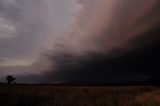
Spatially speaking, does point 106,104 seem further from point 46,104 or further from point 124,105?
point 46,104

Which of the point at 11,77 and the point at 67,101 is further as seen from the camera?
the point at 11,77

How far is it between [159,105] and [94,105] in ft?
17.0

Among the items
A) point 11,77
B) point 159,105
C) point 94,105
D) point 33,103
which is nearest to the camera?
point 159,105

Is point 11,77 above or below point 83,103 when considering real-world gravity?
above

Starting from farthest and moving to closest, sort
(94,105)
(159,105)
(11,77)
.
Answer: (11,77), (94,105), (159,105)

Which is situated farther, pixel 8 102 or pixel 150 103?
pixel 8 102

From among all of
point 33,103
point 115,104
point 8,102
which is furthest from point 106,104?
point 8,102

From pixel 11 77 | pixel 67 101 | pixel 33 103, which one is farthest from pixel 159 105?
pixel 11 77

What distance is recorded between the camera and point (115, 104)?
2102 centimetres

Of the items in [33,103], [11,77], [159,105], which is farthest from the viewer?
[11,77]

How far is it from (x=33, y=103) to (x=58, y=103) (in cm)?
243

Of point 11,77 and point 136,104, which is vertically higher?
point 11,77

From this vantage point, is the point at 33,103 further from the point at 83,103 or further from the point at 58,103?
the point at 83,103

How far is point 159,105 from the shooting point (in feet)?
64.0
